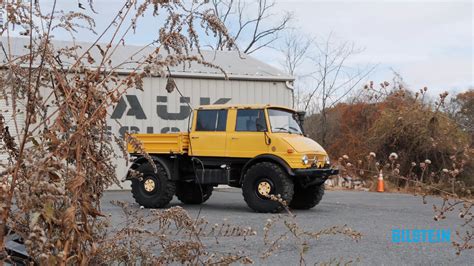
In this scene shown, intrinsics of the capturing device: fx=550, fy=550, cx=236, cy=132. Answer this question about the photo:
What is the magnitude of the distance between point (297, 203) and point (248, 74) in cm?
682

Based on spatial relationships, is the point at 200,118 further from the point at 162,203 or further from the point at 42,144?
the point at 42,144

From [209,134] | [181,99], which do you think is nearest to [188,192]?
[209,134]

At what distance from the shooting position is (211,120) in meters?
11.0

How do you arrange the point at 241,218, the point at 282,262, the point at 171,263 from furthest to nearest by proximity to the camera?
the point at 241,218 → the point at 282,262 → the point at 171,263

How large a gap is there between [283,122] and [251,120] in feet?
2.09

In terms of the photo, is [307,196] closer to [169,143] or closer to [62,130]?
[169,143]

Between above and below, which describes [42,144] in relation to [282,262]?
above

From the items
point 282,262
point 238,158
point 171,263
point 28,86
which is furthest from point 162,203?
point 28,86

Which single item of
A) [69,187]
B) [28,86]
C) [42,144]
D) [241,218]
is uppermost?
[28,86]

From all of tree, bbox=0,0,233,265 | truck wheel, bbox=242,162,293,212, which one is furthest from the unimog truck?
tree, bbox=0,0,233,265

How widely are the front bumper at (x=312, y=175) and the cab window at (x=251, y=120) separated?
1.13 meters

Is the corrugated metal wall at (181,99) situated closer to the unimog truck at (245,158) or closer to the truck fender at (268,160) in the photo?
the unimog truck at (245,158)

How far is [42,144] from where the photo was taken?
1.84 m

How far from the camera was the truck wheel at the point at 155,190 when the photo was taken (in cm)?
1088
